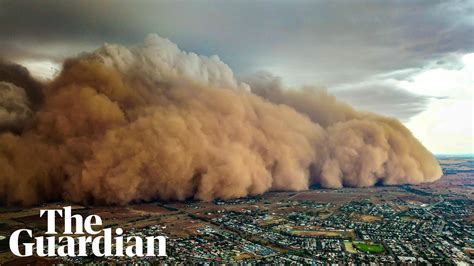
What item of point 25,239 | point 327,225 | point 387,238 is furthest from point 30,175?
point 387,238

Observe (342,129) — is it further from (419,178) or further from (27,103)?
(27,103)

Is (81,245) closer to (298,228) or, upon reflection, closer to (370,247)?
(298,228)

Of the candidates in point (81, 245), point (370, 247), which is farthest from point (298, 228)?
point (81, 245)

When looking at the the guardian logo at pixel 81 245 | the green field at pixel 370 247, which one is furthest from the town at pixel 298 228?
the the guardian logo at pixel 81 245

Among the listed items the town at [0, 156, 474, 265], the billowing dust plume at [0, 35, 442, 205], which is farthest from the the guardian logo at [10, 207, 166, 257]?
the billowing dust plume at [0, 35, 442, 205]

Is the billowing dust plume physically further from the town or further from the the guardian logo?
the the guardian logo

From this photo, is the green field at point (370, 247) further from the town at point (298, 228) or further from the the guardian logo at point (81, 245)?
the the guardian logo at point (81, 245)
